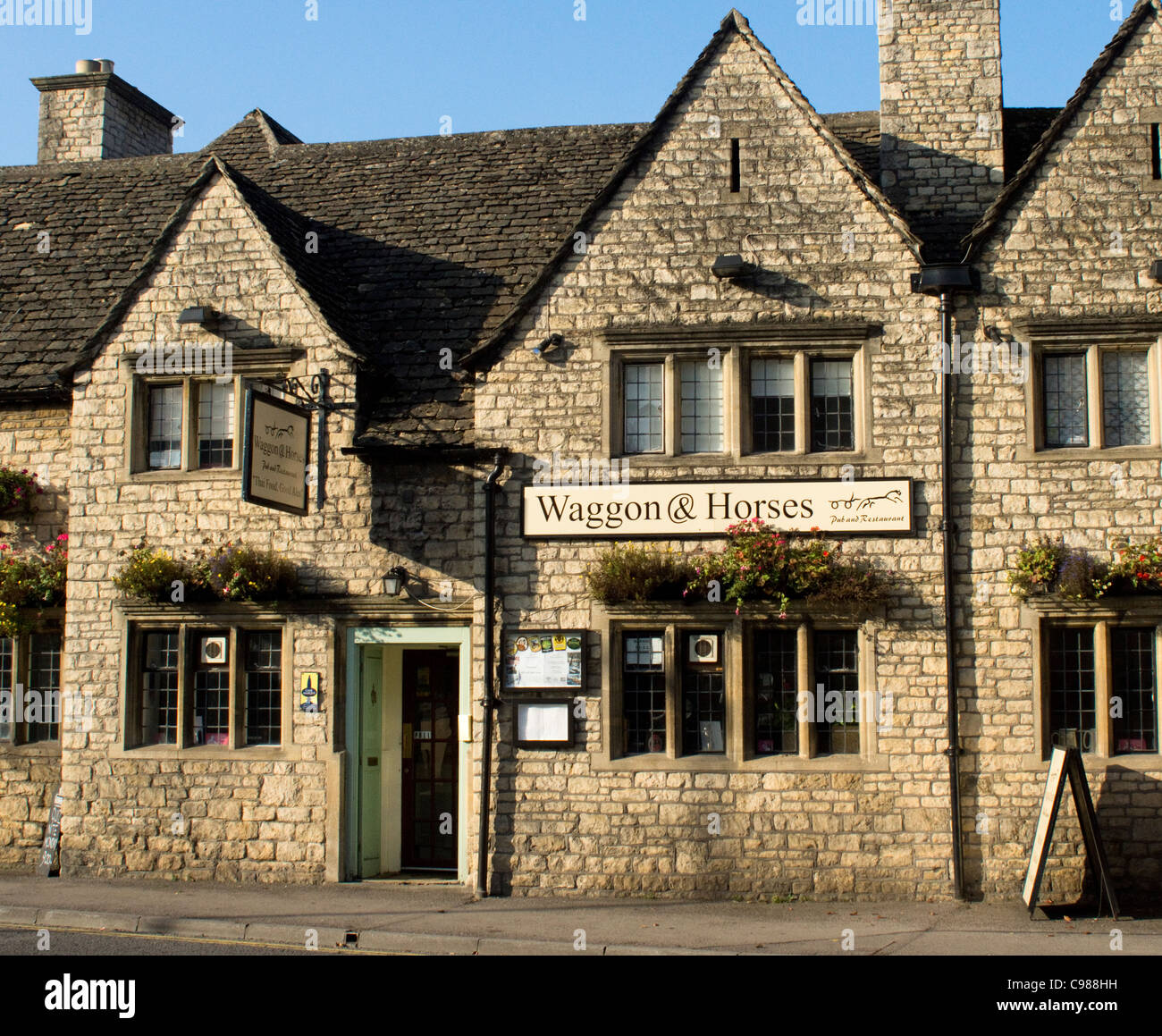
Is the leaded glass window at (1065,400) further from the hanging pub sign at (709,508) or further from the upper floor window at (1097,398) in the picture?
the hanging pub sign at (709,508)

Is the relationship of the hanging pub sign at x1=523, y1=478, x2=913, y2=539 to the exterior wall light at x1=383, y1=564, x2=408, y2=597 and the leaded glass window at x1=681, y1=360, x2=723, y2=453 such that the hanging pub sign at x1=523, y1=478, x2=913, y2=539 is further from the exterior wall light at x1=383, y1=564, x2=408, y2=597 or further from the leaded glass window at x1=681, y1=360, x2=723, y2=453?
the exterior wall light at x1=383, y1=564, x2=408, y2=597

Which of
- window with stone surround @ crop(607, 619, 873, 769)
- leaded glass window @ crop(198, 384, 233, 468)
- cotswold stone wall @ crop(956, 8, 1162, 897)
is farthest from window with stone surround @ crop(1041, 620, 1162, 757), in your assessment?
leaded glass window @ crop(198, 384, 233, 468)

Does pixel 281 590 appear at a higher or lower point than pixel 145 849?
higher

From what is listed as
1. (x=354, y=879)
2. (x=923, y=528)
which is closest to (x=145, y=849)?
(x=354, y=879)

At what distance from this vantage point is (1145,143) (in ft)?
42.6

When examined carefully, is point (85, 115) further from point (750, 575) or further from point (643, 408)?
point (750, 575)

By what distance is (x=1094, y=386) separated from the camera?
12.6m

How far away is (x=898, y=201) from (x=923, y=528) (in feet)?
13.2

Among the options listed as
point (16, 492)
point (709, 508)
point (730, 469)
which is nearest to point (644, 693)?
point (709, 508)

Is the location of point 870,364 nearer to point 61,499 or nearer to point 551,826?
point 551,826

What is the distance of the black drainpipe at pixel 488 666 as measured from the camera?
12.5m

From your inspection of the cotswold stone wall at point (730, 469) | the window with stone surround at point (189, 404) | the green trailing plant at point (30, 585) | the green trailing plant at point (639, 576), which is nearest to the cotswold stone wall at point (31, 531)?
the green trailing plant at point (30, 585)

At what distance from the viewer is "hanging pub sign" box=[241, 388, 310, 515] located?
1202 centimetres

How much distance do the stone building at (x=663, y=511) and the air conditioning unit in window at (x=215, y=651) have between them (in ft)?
0.50
